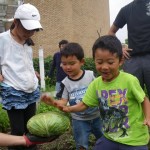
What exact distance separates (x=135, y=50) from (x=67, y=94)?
3.83 feet

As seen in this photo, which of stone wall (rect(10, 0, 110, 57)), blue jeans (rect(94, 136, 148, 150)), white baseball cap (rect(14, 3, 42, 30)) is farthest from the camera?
stone wall (rect(10, 0, 110, 57))

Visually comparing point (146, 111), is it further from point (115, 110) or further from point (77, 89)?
point (77, 89)

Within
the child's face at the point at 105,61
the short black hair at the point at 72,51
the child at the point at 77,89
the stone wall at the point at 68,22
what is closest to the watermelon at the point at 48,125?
the child at the point at 77,89

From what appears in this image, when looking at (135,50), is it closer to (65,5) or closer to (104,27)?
(65,5)

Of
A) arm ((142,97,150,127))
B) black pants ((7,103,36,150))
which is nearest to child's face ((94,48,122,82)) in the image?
arm ((142,97,150,127))

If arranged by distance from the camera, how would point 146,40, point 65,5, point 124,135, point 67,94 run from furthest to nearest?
1. point 65,5
2. point 146,40
3. point 67,94
4. point 124,135

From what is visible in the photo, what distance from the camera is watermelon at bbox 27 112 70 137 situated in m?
3.01

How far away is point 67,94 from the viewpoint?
11.7 feet

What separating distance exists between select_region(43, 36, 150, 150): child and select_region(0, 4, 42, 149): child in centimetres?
113

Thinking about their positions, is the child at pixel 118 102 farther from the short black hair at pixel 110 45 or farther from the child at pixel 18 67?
the child at pixel 18 67

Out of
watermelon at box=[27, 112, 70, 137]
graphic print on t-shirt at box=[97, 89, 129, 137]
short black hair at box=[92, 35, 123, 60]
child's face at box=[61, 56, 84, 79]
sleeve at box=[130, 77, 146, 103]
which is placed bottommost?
watermelon at box=[27, 112, 70, 137]

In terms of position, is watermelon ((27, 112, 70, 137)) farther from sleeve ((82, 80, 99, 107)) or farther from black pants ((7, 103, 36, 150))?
black pants ((7, 103, 36, 150))

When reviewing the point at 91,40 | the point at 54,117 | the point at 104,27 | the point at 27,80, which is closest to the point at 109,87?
the point at 54,117

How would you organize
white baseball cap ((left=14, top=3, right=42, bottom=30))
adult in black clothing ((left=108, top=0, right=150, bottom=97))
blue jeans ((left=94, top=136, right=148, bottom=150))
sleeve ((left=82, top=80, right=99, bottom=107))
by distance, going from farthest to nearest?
adult in black clothing ((left=108, top=0, right=150, bottom=97)) → white baseball cap ((left=14, top=3, right=42, bottom=30)) → sleeve ((left=82, top=80, right=99, bottom=107)) → blue jeans ((left=94, top=136, right=148, bottom=150))
